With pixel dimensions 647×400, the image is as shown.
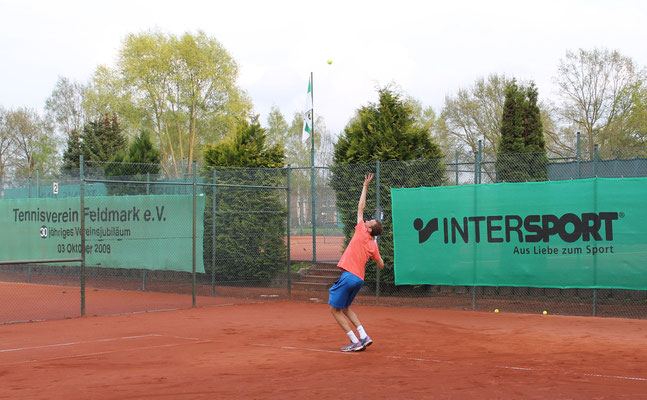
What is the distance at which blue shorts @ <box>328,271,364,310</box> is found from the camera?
25.5ft

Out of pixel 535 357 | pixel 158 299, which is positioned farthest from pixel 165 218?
pixel 535 357

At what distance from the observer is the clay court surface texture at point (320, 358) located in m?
5.71

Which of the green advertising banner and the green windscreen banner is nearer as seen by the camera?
the green windscreen banner

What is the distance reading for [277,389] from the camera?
5762mm

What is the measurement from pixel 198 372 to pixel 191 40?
36393mm

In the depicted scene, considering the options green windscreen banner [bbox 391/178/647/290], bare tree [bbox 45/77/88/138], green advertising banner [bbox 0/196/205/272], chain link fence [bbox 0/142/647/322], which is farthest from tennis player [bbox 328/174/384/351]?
bare tree [bbox 45/77/88/138]

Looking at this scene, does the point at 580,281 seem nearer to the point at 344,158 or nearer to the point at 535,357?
the point at 535,357

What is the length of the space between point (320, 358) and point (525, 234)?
18.5 ft

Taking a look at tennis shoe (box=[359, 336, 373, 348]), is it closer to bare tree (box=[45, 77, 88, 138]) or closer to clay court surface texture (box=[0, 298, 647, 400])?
clay court surface texture (box=[0, 298, 647, 400])

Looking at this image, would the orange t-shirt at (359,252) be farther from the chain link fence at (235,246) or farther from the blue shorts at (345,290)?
the chain link fence at (235,246)

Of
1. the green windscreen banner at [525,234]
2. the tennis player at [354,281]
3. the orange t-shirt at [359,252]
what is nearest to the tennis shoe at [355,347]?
the tennis player at [354,281]

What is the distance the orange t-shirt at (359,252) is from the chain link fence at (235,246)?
4.71m

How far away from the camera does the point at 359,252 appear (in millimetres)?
7945

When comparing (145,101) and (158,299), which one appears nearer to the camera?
(158,299)
